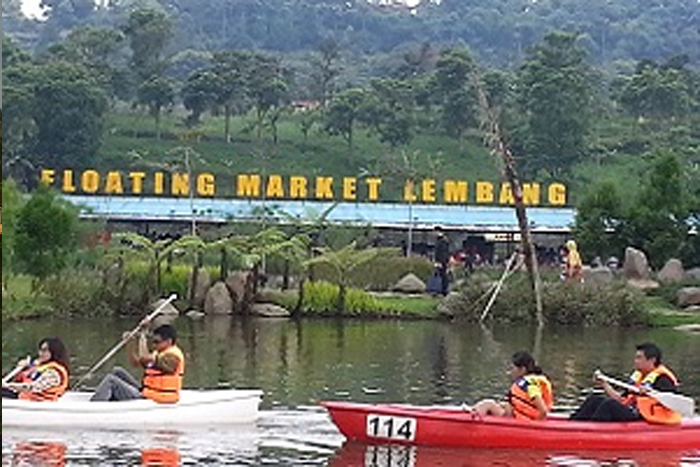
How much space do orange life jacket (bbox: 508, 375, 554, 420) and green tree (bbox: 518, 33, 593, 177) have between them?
5077cm

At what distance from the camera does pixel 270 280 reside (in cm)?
3509

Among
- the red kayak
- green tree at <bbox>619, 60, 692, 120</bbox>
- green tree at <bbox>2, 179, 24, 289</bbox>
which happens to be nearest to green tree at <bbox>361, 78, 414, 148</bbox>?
green tree at <bbox>619, 60, 692, 120</bbox>

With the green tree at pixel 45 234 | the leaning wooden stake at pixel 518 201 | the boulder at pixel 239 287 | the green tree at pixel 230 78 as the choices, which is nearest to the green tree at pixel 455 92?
the green tree at pixel 230 78

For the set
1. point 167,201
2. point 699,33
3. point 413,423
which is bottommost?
point 413,423

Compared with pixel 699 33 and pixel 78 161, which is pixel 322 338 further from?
pixel 699 33

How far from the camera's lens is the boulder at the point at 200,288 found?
32438 millimetres

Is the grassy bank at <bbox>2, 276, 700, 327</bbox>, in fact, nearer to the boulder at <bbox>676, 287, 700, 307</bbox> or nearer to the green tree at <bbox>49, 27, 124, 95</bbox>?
the boulder at <bbox>676, 287, 700, 307</bbox>

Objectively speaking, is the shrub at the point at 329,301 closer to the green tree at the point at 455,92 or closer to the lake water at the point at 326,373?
the lake water at the point at 326,373

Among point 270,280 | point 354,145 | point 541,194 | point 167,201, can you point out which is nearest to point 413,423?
point 270,280

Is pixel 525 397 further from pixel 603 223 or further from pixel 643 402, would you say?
pixel 603 223

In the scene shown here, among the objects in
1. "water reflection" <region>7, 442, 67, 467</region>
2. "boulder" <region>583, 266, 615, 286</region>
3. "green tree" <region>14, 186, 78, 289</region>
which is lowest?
"water reflection" <region>7, 442, 67, 467</region>

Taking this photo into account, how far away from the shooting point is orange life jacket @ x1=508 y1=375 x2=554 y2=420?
15.2 m

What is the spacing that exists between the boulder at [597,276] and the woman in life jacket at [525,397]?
17.5 metres

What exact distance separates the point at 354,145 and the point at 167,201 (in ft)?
71.9
